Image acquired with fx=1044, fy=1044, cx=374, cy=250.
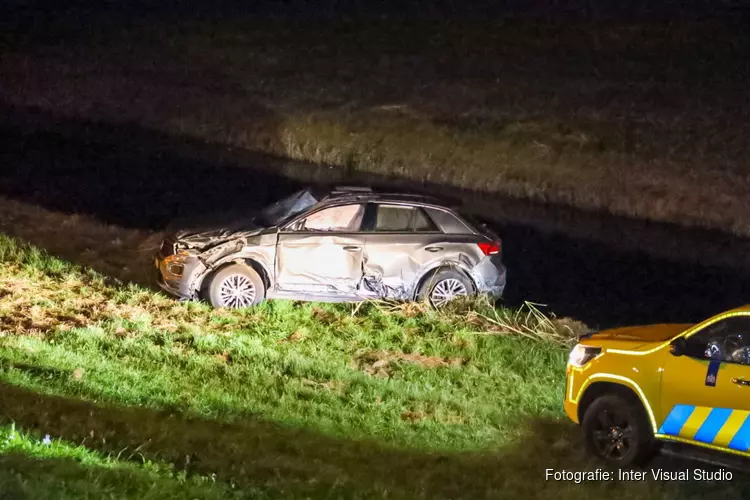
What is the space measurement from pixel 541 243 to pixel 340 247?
18.9ft

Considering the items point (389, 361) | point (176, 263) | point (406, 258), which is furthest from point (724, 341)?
point (176, 263)

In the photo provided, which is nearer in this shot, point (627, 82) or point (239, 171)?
point (239, 171)

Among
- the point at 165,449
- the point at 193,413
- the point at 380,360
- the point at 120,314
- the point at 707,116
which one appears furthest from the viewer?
the point at 707,116

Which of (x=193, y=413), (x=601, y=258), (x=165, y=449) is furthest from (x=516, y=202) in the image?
(x=165, y=449)

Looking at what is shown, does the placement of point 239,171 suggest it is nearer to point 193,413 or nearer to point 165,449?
point 193,413

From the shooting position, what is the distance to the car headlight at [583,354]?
28.3ft

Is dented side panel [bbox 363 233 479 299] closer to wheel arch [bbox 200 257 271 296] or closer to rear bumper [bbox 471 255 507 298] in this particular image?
rear bumper [bbox 471 255 507 298]

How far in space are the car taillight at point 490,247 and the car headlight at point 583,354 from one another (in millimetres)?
4454

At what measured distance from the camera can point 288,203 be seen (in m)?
13.6

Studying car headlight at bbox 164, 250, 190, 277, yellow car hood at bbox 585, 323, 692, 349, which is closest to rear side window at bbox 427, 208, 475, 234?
car headlight at bbox 164, 250, 190, 277

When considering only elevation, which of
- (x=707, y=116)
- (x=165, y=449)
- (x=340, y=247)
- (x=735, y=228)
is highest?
(x=707, y=116)

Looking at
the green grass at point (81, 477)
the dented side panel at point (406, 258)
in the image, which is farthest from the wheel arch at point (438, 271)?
the green grass at point (81, 477)

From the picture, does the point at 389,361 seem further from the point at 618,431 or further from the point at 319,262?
the point at 618,431

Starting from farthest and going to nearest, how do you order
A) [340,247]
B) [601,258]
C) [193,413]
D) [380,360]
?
[601,258] < [340,247] < [380,360] < [193,413]
